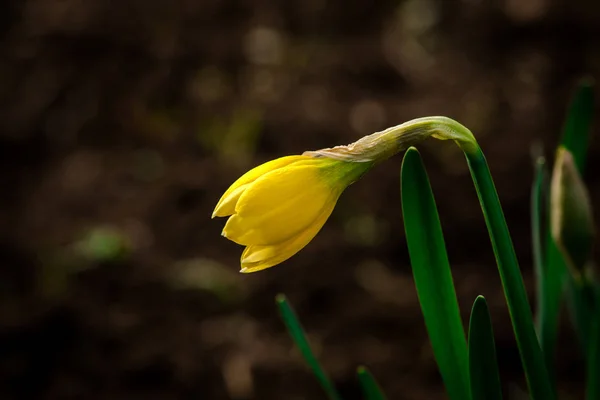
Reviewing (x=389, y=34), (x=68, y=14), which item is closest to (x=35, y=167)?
(x=68, y=14)

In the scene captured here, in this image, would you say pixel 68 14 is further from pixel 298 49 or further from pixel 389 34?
pixel 389 34

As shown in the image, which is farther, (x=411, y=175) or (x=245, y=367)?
(x=245, y=367)

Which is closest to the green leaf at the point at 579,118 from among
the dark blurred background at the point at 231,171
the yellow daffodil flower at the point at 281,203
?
the yellow daffodil flower at the point at 281,203

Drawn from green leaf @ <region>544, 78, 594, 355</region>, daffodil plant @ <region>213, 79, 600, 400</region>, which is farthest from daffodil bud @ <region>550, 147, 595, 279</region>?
green leaf @ <region>544, 78, 594, 355</region>

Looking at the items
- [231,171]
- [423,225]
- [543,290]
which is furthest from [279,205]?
[231,171]

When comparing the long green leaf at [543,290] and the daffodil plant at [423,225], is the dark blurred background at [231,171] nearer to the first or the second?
the long green leaf at [543,290]

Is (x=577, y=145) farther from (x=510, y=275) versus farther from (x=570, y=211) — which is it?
(x=510, y=275)
